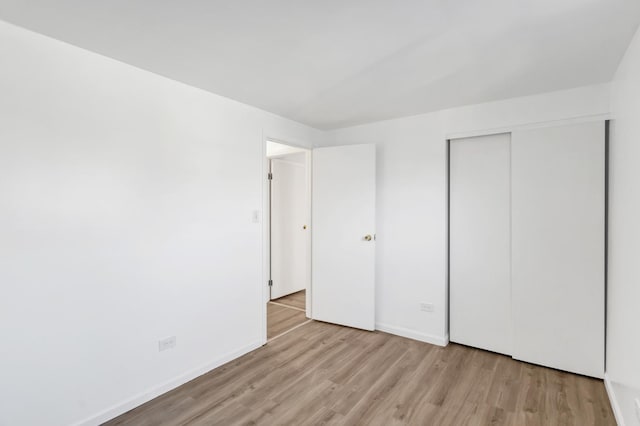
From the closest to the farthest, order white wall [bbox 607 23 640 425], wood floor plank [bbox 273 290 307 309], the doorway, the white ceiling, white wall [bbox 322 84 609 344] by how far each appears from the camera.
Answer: the white ceiling, white wall [bbox 607 23 640 425], white wall [bbox 322 84 609 344], wood floor plank [bbox 273 290 307 309], the doorway

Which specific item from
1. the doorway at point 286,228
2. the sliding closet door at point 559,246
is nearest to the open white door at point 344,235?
the doorway at point 286,228

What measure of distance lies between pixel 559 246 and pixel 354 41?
232 centimetres

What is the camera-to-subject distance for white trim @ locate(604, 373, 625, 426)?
199 centimetres

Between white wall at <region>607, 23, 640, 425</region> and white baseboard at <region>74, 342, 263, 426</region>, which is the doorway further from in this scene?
white wall at <region>607, 23, 640, 425</region>

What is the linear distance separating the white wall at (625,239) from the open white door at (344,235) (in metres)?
1.96

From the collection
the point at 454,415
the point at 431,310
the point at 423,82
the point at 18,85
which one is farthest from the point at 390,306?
the point at 18,85

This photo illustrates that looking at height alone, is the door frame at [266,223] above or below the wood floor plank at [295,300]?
above

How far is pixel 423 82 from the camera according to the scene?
8.14 ft

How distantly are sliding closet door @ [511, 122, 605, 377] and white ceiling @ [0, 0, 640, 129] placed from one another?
50 cm

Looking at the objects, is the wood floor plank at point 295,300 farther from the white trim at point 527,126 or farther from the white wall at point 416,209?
the white trim at point 527,126

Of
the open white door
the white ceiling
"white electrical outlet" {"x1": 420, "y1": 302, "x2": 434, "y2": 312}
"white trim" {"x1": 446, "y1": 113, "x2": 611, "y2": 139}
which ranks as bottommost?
"white electrical outlet" {"x1": 420, "y1": 302, "x2": 434, "y2": 312}

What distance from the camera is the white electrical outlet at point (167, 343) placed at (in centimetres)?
236

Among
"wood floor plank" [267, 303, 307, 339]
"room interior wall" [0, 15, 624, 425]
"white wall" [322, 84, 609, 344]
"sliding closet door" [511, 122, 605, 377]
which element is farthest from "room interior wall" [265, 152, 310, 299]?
"sliding closet door" [511, 122, 605, 377]

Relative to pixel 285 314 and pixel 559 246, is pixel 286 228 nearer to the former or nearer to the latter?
pixel 285 314
